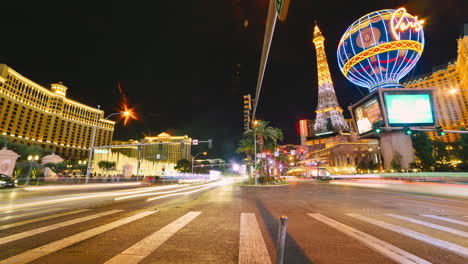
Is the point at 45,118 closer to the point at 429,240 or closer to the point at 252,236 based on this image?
the point at 252,236

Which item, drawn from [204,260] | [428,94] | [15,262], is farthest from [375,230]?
[428,94]

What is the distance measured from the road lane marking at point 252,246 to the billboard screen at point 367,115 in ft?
132

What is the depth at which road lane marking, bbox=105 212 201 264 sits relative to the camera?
10.7ft

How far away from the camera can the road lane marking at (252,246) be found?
330cm

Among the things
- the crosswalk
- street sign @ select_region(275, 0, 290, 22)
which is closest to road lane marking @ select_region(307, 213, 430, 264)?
the crosswalk

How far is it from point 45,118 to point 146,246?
5710 inches

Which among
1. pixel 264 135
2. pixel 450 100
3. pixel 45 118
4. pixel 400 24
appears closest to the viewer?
pixel 400 24

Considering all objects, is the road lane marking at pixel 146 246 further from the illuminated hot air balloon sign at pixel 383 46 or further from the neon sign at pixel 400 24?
the neon sign at pixel 400 24

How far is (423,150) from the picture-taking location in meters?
41.6

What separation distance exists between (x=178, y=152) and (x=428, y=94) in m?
137

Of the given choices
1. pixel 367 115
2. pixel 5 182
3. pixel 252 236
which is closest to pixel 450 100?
pixel 367 115

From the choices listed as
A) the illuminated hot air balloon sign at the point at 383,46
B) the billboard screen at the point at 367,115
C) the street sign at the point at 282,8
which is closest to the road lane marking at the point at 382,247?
the street sign at the point at 282,8

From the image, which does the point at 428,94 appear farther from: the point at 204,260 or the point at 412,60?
the point at 204,260

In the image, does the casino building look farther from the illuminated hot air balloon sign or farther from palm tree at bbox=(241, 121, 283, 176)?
palm tree at bbox=(241, 121, 283, 176)
